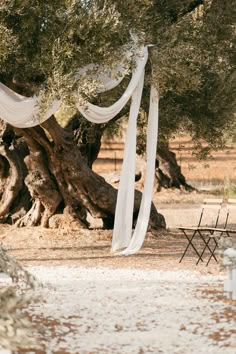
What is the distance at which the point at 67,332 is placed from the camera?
25.3 feet

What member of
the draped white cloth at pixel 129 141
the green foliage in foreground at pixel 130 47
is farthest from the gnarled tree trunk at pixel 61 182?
the draped white cloth at pixel 129 141

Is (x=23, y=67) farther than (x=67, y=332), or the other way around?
(x=23, y=67)

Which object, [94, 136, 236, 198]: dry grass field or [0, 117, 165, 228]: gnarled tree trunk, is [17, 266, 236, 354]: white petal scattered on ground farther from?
[94, 136, 236, 198]: dry grass field

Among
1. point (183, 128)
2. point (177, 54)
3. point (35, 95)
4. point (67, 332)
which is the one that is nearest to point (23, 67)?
point (35, 95)

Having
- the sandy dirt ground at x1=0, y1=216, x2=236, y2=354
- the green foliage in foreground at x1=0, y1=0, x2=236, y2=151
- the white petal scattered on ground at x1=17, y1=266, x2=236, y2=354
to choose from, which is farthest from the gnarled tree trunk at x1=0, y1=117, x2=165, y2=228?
the white petal scattered on ground at x1=17, y1=266, x2=236, y2=354

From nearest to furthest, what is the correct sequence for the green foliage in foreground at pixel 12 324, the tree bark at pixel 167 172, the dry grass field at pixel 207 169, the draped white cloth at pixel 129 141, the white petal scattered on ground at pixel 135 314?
the green foliage in foreground at pixel 12 324 < the white petal scattered on ground at pixel 135 314 < the draped white cloth at pixel 129 141 < the tree bark at pixel 167 172 < the dry grass field at pixel 207 169

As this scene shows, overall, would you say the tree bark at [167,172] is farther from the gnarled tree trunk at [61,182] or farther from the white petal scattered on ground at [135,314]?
the white petal scattered on ground at [135,314]

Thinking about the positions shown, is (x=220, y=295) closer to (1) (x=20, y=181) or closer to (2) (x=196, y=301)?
(2) (x=196, y=301)

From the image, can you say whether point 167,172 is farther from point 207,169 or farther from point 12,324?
point 12,324

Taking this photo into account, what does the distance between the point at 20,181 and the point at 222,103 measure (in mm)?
4355

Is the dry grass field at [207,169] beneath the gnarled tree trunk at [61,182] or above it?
above

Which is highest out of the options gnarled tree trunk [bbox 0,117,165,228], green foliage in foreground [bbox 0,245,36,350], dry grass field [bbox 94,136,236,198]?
dry grass field [bbox 94,136,236,198]

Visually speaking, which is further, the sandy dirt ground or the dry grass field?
the dry grass field

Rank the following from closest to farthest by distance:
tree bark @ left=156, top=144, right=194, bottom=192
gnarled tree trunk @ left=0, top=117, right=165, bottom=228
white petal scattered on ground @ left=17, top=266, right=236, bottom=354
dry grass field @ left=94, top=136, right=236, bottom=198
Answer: white petal scattered on ground @ left=17, top=266, right=236, bottom=354 < gnarled tree trunk @ left=0, top=117, right=165, bottom=228 < tree bark @ left=156, top=144, right=194, bottom=192 < dry grass field @ left=94, top=136, right=236, bottom=198
